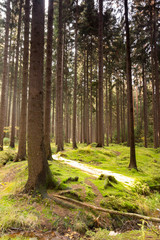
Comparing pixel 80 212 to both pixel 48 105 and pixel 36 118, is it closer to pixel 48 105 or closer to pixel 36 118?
pixel 36 118

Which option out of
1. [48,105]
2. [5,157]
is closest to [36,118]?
[48,105]

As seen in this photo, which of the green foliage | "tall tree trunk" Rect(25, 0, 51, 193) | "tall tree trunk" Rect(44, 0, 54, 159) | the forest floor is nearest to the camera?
the forest floor

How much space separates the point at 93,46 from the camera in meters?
17.8

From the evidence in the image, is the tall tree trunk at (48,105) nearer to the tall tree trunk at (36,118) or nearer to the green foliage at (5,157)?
the tall tree trunk at (36,118)

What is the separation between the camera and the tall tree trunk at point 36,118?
13.9 ft

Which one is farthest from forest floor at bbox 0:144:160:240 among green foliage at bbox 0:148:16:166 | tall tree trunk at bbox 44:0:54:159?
green foliage at bbox 0:148:16:166

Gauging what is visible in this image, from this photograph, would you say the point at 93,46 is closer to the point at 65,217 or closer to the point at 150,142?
the point at 150,142

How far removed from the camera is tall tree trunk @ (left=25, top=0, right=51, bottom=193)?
4.24 metres

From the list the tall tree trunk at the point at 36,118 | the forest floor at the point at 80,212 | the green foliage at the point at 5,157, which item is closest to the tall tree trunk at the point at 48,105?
the forest floor at the point at 80,212

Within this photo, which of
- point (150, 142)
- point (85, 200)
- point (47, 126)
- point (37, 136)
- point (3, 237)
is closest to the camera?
point (3, 237)

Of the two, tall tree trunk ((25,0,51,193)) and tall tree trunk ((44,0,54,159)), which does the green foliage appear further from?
tall tree trunk ((25,0,51,193))

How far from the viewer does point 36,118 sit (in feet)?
14.5

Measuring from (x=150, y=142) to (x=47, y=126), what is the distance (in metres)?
20.4

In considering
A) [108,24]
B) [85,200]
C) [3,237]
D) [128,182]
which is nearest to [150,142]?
[108,24]
